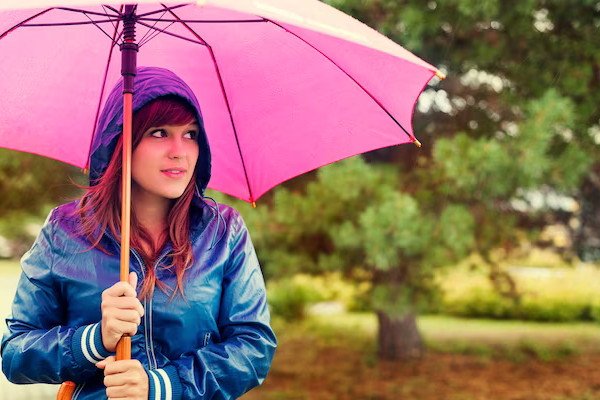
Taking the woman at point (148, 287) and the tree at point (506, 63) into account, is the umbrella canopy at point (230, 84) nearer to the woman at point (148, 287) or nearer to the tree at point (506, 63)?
the woman at point (148, 287)

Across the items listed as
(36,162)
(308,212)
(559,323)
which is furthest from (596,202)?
(36,162)

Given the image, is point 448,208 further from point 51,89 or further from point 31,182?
point 31,182

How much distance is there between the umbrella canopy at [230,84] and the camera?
6.55ft

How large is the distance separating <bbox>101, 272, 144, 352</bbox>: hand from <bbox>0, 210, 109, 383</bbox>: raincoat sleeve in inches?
1.6

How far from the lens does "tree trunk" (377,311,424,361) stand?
6.89 meters

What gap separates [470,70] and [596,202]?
196 centimetres

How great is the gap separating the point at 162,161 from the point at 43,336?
458mm

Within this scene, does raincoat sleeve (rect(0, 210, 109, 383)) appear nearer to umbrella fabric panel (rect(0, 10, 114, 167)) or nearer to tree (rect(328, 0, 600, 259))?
umbrella fabric panel (rect(0, 10, 114, 167))

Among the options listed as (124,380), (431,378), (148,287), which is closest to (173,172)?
(148,287)

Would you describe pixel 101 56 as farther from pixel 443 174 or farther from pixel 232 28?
pixel 443 174

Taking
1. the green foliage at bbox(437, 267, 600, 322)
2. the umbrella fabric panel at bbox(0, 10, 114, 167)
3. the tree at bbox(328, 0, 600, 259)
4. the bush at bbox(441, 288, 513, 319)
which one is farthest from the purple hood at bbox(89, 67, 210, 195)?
the bush at bbox(441, 288, 513, 319)

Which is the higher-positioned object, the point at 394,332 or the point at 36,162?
the point at 36,162

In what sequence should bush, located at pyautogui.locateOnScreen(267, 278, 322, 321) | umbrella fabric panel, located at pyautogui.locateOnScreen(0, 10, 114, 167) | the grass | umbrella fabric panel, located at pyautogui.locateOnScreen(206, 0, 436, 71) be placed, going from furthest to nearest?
bush, located at pyautogui.locateOnScreen(267, 278, 322, 321) → the grass → umbrella fabric panel, located at pyautogui.locateOnScreen(0, 10, 114, 167) → umbrella fabric panel, located at pyautogui.locateOnScreen(206, 0, 436, 71)

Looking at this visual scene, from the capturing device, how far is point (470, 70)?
5832 mm
